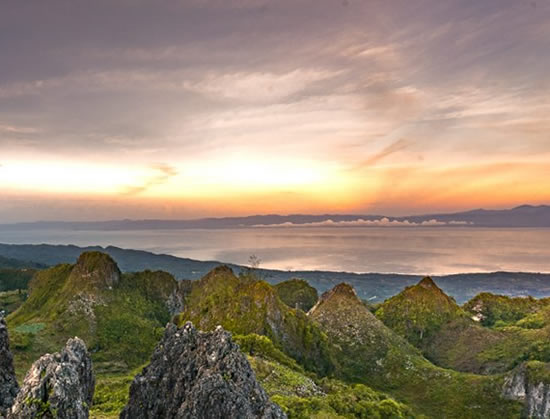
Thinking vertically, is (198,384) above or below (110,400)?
above

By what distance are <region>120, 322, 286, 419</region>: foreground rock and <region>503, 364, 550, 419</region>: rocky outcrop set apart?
→ 69.9 metres

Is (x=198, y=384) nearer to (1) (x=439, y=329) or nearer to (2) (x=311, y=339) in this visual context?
(2) (x=311, y=339)

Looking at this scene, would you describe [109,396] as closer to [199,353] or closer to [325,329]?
[199,353]

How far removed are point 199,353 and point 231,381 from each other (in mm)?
4848

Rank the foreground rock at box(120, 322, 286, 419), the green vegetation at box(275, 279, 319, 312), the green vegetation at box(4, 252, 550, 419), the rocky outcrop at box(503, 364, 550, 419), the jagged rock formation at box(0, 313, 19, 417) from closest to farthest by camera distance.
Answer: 1. the jagged rock formation at box(0, 313, 19, 417)
2. the foreground rock at box(120, 322, 286, 419)
3. the green vegetation at box(4, 252, 550, 419)
4. the rocky outcrop at box(503, 364, 550, 419)
5. the green vegetation at box(275, 279, 319, 312)

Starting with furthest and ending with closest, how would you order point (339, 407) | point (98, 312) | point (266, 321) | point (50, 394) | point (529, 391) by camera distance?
point (98, 312) < point (266, 321) < point (529, 391) < point (339, 407) < point (50, 394)

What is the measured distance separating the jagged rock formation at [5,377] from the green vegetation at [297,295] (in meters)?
131

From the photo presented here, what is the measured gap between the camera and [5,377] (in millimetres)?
25078

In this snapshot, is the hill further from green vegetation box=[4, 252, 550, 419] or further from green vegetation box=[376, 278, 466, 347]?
green vegetation box=[4, 252, 550, 419]

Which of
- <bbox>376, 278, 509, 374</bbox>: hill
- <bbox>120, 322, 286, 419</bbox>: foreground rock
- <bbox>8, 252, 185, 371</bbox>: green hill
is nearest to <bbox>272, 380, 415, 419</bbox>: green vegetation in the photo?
<bbox>120, 322, 286, 419</bbox>: foreground rock

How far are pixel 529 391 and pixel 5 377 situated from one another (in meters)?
89.2

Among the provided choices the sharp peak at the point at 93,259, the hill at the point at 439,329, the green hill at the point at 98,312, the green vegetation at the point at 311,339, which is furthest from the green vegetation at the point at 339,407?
the sharp peak at the point at 93,259

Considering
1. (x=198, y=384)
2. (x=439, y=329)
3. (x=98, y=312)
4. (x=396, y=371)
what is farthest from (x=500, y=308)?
(x=198, y=384)

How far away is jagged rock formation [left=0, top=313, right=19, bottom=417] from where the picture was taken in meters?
24.1
